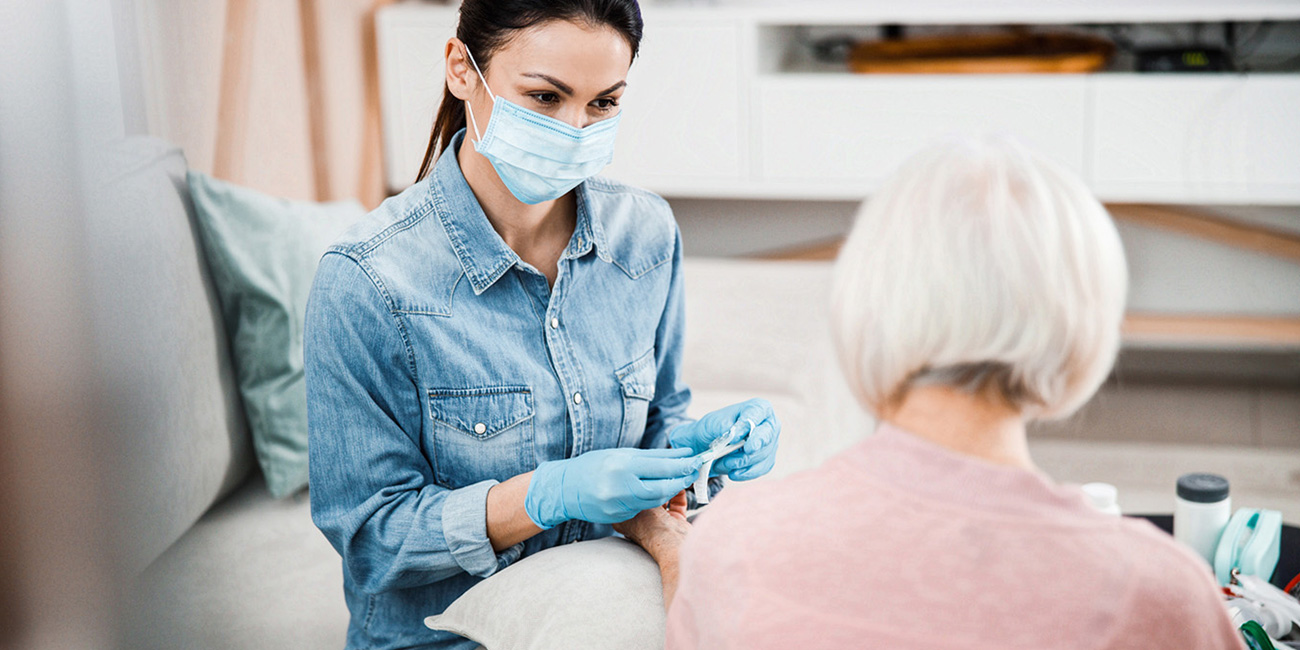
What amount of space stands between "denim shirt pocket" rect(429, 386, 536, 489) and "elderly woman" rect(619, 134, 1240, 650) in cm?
45

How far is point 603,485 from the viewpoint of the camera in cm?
100

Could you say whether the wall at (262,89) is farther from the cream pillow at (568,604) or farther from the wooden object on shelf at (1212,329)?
the wooden object on shelf at (1212,329)

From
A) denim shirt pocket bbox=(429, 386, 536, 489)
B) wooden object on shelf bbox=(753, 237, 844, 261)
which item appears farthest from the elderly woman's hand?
wooden object on shelf bbox=(753, 237, 844, 261)

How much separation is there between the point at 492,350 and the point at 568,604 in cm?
28

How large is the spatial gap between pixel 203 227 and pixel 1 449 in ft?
1.93

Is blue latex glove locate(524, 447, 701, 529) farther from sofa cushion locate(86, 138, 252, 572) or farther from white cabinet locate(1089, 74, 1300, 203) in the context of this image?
white cabinet locate(1089, 74, 1300, 203)

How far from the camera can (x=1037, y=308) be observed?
66 centimetres

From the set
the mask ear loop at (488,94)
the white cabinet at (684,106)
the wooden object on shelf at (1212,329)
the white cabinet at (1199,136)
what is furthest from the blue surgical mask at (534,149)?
the wooden object on shelf at (1212,329)

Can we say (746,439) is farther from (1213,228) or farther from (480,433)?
(1213,228)

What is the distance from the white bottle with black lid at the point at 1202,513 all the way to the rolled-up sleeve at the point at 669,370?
0.62 meters

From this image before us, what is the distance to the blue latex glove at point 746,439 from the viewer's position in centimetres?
114

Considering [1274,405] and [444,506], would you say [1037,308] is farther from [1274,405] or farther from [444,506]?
[1274,405]

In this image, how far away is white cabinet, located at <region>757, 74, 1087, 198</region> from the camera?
2588mm

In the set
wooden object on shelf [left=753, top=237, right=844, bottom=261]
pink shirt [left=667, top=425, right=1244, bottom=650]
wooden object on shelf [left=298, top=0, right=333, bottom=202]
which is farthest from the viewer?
wooden object on shelf [left=753, top=237, right=844, bottom=261]
